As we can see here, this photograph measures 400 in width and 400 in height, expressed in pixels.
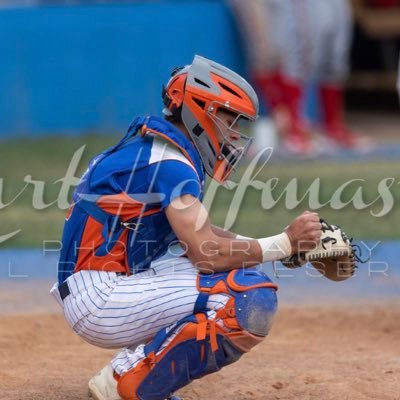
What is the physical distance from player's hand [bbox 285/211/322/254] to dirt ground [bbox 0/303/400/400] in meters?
0.76

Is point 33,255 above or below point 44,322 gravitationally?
below

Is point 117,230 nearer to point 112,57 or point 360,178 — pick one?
point 360,178

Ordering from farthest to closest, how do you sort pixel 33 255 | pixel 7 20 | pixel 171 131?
pixel 7 20, pixel 33 255, pixel 171 131

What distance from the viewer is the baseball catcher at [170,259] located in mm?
4359

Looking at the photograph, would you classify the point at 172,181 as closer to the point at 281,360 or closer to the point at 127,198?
the point at 127,198

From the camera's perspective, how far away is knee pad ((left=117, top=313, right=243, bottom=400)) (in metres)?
4.35

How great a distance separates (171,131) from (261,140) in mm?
7800

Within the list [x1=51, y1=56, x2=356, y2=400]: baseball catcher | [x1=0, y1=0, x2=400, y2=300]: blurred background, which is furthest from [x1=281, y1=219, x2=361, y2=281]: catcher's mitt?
[x1=0, y1=0, x2=400, y2=300]: blurred background

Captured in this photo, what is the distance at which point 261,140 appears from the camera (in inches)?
483

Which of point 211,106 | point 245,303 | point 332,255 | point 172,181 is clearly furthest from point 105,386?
point 211,106

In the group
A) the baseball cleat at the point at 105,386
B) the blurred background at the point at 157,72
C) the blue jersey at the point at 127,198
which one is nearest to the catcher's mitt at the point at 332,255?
the blue jersey at the point at 127,198

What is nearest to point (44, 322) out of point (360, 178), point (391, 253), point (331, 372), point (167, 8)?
point (331, 372)

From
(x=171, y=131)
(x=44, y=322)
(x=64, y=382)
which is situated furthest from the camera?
(x=44, y=322)

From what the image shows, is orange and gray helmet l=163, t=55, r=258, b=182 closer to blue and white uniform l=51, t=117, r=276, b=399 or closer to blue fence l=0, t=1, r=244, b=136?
blue and white uniform l=51, t=117, r=276, b=399
